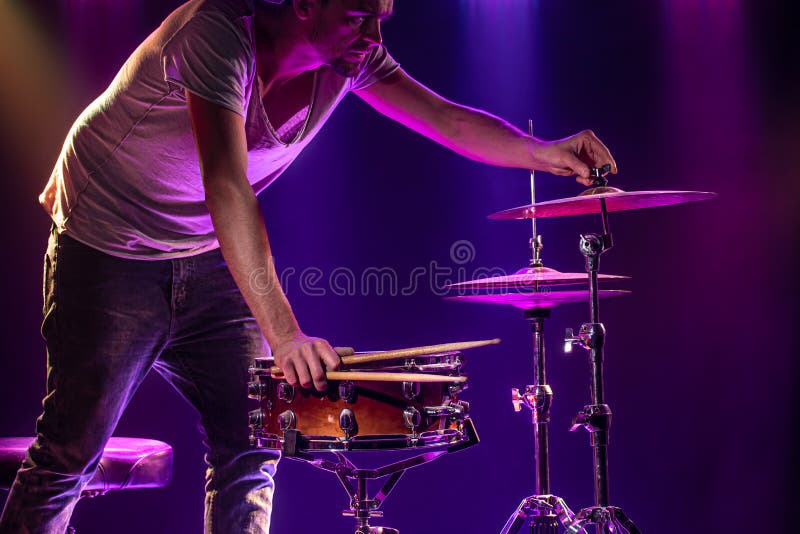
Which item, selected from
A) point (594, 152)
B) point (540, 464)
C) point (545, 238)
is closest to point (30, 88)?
point (545, 238)

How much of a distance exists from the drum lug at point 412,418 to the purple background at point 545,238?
1621 millimetres

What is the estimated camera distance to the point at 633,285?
3.00m

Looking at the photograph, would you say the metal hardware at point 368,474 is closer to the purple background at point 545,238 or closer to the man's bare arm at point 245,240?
the man's bare arm at point 245,240

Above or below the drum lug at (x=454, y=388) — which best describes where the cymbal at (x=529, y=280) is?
above

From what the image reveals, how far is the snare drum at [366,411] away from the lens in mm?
1422

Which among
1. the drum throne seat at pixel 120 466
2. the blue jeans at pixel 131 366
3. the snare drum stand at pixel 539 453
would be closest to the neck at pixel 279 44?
the blue jeans at pixel 131 366

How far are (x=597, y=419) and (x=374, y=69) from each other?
116 cm

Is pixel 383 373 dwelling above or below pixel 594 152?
below

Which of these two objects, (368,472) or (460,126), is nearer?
(368,472)

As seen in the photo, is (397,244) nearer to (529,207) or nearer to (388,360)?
(529,207)

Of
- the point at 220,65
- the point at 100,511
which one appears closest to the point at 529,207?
the point at 220,65

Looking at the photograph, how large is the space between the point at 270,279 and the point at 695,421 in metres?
2.24

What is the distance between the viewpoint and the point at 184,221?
1.74 m

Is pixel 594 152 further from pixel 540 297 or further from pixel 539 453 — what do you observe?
pixel 539 453
